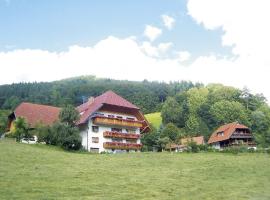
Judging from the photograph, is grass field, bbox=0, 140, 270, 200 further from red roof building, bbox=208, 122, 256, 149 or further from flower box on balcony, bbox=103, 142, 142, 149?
red roof building, bbox=208, 122, 256, 149

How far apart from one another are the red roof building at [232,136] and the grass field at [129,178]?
62274mm

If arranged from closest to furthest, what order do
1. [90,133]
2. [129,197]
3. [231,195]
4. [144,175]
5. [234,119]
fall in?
1. [129,197]
2. [231,195]
3. [144,175]
4. [90,133]
5. [234,119]

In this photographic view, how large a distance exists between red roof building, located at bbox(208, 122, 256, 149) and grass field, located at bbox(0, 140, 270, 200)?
6227cm

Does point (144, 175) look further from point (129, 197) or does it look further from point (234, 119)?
point (234, 119)

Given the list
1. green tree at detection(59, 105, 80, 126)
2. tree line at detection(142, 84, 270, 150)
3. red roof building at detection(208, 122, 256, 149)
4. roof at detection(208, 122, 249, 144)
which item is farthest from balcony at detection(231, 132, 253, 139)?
green tree at detection(59, 105, 80, 126)

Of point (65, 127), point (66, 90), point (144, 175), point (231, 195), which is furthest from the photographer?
point (66, 90)

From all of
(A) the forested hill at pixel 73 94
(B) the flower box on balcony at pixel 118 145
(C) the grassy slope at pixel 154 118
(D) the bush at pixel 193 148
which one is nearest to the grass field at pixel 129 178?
(D) the bush at pixel 193 148

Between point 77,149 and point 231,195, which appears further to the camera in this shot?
point 77,149

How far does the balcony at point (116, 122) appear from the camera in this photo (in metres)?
66.8

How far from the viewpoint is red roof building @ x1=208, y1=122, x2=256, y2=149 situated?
10356 centimetres

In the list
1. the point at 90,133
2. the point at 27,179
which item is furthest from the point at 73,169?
the point at 90,133

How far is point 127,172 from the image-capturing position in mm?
32844

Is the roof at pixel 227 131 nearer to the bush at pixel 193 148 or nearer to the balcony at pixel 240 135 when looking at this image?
the balcony at pixel 240 135

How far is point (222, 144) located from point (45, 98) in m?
66.1
